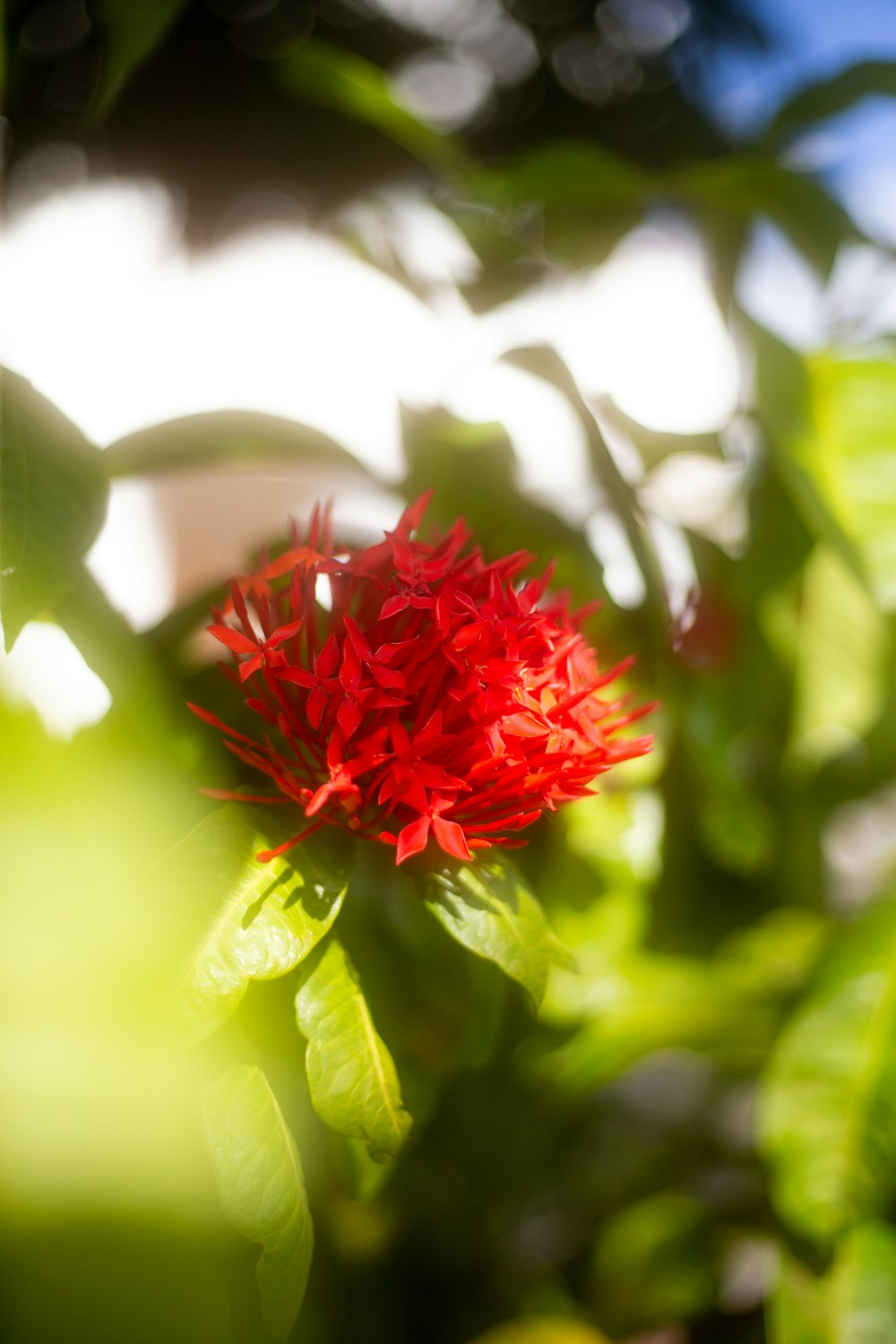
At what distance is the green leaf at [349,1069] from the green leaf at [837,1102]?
14.7 inches

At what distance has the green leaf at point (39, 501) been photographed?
35 centimetres

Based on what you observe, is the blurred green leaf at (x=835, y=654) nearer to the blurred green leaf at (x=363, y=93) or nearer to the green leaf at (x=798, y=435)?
the green leaf at (x=798, y=435)

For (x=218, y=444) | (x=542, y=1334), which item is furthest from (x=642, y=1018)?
(x=218, y=444)

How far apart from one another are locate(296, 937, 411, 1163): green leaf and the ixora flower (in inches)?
2.2

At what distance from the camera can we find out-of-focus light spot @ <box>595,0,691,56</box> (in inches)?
37.2

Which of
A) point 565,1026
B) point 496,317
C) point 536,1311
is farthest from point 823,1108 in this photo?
point 496,317

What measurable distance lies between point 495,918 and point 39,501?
241mm

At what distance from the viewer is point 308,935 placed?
0.31m

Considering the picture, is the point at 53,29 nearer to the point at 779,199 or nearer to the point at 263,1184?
the point at 779,199

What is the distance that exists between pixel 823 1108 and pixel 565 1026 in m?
0.17

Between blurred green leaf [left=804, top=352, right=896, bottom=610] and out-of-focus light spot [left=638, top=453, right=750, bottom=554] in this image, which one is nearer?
blurred green leaf [left=804, top=352, right=896, bottom=610]

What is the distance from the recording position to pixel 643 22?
3.12 ft

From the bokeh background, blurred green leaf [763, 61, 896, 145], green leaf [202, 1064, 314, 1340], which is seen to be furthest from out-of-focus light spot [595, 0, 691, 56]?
green leaf [202, 1064, 314, 1340]

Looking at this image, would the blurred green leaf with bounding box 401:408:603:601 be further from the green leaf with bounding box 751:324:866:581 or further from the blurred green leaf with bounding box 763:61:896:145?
the blurred green leaf with bounding box 763:61:896:145
